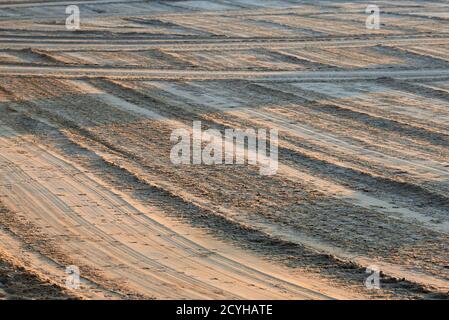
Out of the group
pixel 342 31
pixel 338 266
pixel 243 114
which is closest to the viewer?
pixel 338 266

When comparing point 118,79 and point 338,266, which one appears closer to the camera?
point 338,266

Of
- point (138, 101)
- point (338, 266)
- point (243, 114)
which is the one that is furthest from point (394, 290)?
point (138, 101)

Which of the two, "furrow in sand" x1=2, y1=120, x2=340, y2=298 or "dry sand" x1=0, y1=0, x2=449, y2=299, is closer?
"furrow in sand" x1=2, y1=120, x2=340, y2=298

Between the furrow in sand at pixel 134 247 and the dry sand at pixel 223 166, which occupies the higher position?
the dry sand at pixel 223 166

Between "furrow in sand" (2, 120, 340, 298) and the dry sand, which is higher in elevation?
the dry sand

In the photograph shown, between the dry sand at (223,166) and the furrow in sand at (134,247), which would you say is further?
the dry sand at (223,166)

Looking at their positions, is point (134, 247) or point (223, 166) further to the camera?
point (223, 166)
